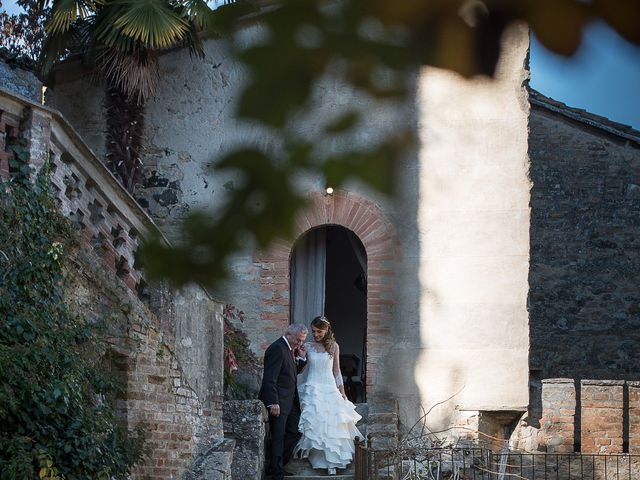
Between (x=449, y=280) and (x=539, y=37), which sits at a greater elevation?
(x=449, y=280)

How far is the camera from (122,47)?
13.3 meters

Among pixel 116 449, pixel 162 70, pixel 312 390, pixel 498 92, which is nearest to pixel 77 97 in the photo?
pixel 162 70

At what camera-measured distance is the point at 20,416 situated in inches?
306

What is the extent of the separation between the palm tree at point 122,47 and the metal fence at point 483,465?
13.1 ft

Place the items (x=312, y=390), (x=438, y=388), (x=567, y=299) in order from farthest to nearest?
1. (x=567, y=299)
2. (x=438, y=388)
3. (x=312, y=390)

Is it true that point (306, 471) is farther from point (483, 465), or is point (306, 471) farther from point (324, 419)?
point (483, 465)

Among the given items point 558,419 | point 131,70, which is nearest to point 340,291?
point 558,419

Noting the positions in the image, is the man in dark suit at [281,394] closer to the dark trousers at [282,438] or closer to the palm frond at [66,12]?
the dark trousers at [282,438]

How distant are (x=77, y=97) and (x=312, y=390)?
438 cm

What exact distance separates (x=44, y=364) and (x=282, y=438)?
3846 mm

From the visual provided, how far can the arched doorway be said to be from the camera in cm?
1493

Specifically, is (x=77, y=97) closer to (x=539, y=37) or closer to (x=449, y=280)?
(x=449, y=280)

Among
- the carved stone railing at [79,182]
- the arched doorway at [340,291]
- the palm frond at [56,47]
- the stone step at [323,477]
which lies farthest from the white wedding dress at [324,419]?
the palm frond at [56,47]

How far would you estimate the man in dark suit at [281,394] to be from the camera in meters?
11.5
